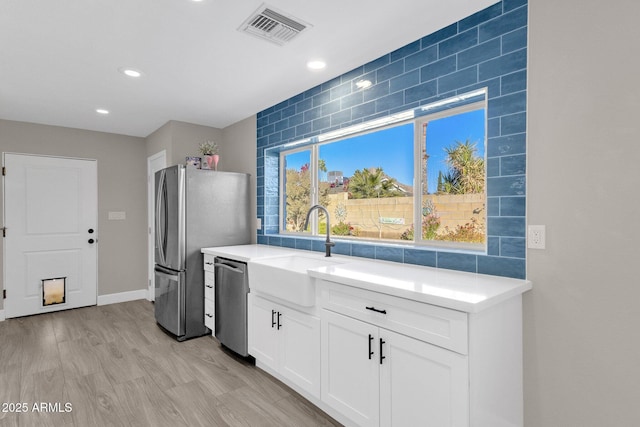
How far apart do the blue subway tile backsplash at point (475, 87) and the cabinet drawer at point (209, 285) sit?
1265 millimetres

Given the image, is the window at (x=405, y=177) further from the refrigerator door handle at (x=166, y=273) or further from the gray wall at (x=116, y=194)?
the gray wall at (x=116, y=194)

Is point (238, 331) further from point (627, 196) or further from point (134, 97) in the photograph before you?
point (627, 196)

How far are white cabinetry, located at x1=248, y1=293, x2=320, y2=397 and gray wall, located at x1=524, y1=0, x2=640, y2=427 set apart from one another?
1148 millimetres

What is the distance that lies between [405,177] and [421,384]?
4.85 ft

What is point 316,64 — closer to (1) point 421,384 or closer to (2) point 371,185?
(2) point 371,185

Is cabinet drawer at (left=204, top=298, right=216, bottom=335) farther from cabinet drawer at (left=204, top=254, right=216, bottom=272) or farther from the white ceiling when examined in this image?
the white ceiling

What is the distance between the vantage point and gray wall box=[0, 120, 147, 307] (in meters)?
4.40

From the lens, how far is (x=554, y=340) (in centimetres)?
159

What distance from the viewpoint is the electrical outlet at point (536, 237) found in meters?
1.65

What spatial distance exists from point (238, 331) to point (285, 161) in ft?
6.06

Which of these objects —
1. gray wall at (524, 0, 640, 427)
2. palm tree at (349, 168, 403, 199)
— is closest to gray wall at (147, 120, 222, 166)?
palm tree at (349, 168, 403, 199)

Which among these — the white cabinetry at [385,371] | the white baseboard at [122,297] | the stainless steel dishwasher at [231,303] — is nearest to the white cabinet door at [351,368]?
the white cabinetry at [385,371]

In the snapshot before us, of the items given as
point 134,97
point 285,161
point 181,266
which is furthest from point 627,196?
point 134,97

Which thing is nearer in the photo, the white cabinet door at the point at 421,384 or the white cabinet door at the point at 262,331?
the white cabinet door at the point at 421,384
